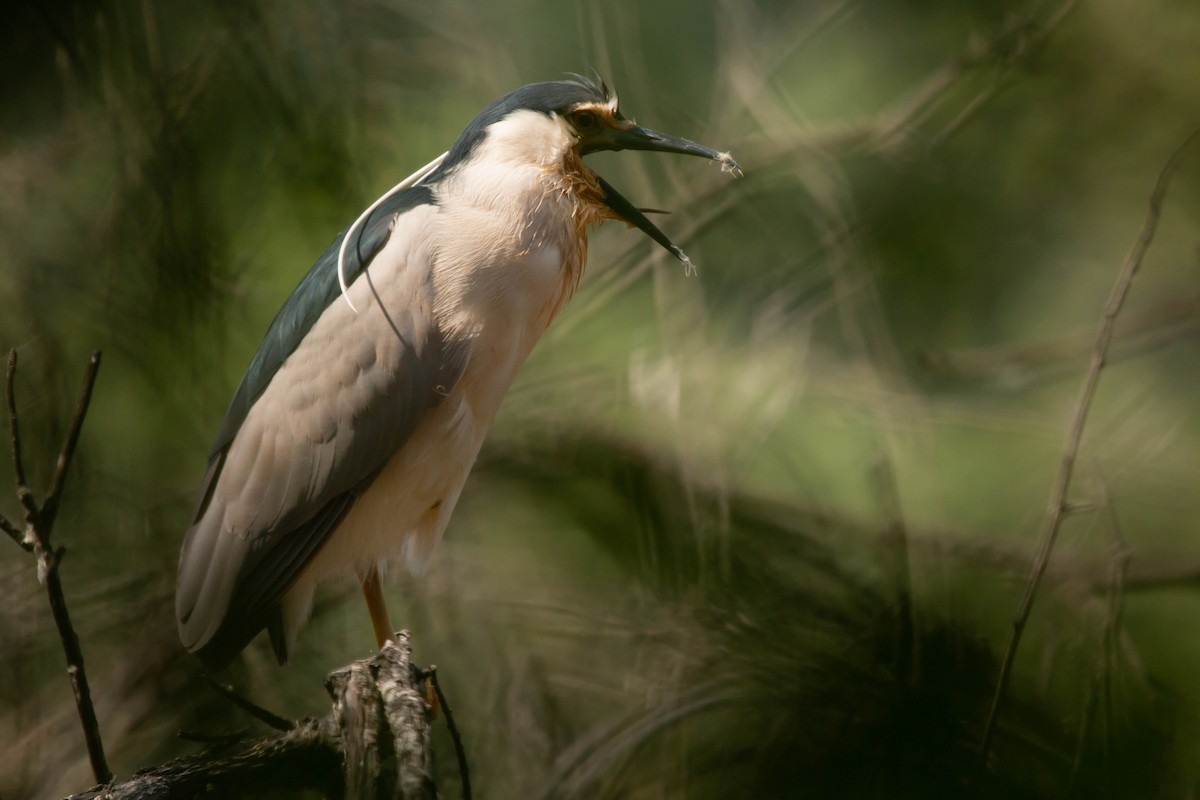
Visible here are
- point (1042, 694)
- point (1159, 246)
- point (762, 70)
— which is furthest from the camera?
point (762, 70)

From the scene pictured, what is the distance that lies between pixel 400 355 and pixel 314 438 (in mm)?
178

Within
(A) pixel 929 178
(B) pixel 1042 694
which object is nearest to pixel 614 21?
(A) pixel 929 178

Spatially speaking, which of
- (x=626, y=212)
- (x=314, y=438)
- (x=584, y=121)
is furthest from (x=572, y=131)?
(x=314, y=438)

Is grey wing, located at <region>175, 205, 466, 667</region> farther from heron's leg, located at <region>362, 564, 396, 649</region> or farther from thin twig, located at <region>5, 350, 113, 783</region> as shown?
thin twig, located at <region>5, 350, 113, 783</region>

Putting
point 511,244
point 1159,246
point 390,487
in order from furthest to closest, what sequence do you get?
point 1159,246 < point 390,487 < point 511,244

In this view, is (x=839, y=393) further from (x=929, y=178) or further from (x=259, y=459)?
(x=259, y=459)

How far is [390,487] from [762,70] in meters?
1.54

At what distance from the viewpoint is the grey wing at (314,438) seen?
4.45 feet

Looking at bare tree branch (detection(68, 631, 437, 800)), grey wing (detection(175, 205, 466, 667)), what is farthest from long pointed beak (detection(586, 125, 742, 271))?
bare tree branch (detection(68, 631, 437, 800))

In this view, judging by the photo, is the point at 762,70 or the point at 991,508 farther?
the point at 762,70

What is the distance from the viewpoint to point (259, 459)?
57.3 inches

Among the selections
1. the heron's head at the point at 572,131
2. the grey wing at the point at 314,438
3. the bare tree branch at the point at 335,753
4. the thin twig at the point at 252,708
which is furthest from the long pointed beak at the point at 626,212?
the thin twig at the point at 252,708

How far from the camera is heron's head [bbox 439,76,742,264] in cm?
137

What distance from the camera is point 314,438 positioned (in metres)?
1.42
